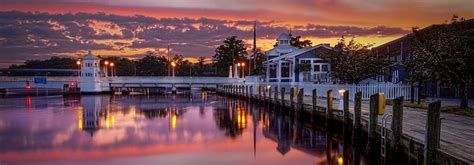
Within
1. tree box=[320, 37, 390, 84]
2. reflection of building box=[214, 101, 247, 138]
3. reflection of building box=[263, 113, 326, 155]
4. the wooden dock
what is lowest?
reflection of building box=[214, 101, 247, 138]

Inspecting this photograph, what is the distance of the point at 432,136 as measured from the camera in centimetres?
1094

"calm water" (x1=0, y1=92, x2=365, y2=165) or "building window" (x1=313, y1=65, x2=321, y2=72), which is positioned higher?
"building window" (x1=313, y1=65, x2=321, y2=72)

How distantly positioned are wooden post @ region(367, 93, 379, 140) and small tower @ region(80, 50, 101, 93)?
72.6m

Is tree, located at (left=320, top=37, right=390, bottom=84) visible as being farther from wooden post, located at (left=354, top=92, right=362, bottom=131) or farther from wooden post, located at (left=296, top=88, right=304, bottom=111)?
wooden post, located at (left=354, top=92, right=362, bottom=131)

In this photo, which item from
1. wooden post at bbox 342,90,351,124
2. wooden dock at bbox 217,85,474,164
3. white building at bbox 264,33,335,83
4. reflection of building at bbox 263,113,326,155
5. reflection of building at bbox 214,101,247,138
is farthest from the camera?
white building at bbox 264,33,335,83

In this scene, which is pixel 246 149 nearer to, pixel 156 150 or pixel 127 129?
pixel 156 150

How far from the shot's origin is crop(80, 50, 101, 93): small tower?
3273 inches

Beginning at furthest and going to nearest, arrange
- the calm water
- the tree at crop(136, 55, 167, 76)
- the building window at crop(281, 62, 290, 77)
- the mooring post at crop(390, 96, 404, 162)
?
the tree at crop(136, 55, 167, 76) → the building window at crop(281, 62, 290, 77) → the calm water → the mooring post at crop(390, 96, 404, 162)

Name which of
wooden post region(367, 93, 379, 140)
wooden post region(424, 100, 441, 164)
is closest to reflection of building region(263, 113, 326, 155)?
wooden post region(367, 93, 379, 140)

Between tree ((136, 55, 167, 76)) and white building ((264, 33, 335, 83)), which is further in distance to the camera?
tree ((136, 55, 167, 76))

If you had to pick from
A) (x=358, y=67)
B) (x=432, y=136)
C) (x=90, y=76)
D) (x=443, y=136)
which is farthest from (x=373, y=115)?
(x=90, y=76)

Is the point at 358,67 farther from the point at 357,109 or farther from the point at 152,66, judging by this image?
the point at 152,66

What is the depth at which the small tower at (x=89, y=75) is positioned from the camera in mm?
83125

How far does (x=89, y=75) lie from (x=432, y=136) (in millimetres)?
78632
